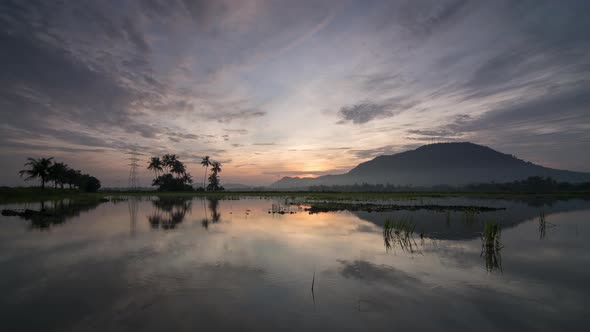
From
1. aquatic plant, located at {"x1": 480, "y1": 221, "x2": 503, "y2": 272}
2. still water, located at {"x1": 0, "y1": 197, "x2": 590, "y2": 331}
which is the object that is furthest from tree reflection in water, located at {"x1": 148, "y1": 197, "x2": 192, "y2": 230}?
aquatic plant, located at {"x1": 480, "y1": 221, "x2": 503, "y2": 272}

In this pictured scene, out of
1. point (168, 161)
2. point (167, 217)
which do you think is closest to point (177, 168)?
point (168, 161)

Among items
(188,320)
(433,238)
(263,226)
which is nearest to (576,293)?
(433,238)

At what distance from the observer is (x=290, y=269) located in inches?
468

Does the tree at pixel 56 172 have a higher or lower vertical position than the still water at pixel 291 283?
higher

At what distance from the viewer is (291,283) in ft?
33.3

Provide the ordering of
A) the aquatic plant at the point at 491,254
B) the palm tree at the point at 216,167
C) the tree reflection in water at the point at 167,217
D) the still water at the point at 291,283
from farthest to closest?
the palm tree at the point at 216,167 → the tree reflection in water at the point at 167,217 → the aquatic plant at the point at 491,254 → the still water at the point at 291,283

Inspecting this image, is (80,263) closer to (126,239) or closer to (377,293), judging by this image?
(126,239)

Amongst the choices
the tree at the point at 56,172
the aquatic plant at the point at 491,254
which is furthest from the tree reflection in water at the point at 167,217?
the tree at the point at 56,172

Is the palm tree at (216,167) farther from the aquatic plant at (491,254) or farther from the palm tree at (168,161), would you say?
the aquatic plant at (491,254)

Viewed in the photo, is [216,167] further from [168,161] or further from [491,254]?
[491,254]

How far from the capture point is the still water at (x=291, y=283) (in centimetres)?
727

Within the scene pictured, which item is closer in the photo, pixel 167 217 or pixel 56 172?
pixel 167 217

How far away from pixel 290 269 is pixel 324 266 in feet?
5.52

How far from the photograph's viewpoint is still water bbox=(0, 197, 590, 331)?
727cm
